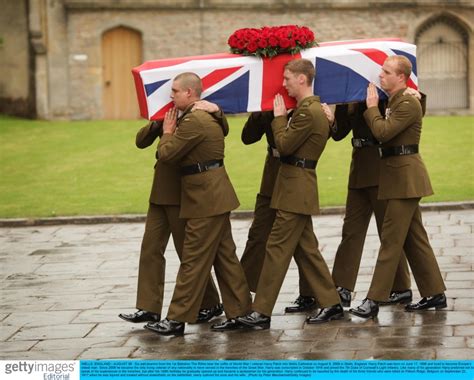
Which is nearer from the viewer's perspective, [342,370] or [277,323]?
[342,370]

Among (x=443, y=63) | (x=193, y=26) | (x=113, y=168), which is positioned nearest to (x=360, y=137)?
(x=113, y=168)

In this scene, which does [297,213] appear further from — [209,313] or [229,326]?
[209,313]

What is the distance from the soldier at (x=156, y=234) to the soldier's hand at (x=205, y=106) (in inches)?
16.3

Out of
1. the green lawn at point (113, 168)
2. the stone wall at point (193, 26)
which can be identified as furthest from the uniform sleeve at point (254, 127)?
the stone wall at point (193, 26)

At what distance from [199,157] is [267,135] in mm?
772

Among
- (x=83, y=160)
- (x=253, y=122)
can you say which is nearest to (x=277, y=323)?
(x=253, y=122)

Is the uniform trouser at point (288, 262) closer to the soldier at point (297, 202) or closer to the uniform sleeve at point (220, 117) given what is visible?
the soldier at point (297, 202)

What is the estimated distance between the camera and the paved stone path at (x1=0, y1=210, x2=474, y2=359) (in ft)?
28.8

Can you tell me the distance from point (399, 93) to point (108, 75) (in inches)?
1054

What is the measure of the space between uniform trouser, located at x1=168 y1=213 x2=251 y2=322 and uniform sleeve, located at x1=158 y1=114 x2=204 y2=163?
0.52 m

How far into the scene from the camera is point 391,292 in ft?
34.0

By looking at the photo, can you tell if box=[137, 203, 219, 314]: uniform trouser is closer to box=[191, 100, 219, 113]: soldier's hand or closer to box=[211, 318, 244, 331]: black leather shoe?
box=[211, 318, 244, 331]: black leather shoe

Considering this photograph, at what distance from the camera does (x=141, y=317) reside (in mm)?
9750

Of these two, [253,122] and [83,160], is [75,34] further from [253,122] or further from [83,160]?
[253,122]
